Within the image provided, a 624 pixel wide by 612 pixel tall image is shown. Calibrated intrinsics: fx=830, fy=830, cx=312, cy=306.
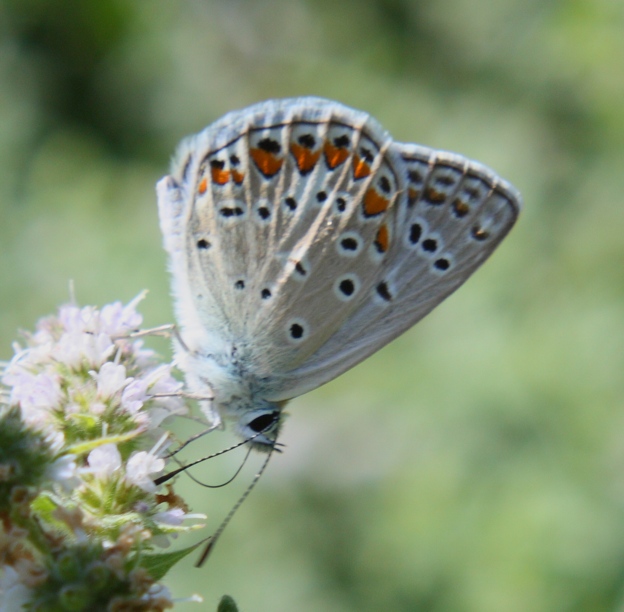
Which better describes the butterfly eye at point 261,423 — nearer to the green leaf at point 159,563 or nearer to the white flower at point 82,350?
the white flower at point 82,350

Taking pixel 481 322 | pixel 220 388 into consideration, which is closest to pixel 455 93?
pixel 481 322

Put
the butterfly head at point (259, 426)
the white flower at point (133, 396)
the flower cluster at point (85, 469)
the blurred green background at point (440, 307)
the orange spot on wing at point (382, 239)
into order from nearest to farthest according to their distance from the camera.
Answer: the flower cluster at point (85, 469) → the white flower at point (133, 396) → the butterfly head at point (259, 426) → the orange spot on wing at point (382, 239) → the blurred green background at point (440, 307)

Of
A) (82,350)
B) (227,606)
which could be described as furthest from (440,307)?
(227,606)

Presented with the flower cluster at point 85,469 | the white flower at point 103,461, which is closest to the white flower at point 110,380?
the flower cluster at point 85,469

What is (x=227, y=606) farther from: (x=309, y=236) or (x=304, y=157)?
(x=304, y=157)

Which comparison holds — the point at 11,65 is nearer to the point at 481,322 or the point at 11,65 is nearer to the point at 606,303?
the point at 481,322

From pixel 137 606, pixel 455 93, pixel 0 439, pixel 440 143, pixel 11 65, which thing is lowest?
pixel 137 606
